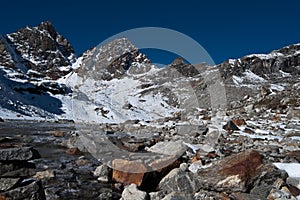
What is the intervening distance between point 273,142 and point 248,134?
325 cm

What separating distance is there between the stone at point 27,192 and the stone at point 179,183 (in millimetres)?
3173

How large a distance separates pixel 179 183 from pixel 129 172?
1864mm

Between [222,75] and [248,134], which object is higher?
[222,75]

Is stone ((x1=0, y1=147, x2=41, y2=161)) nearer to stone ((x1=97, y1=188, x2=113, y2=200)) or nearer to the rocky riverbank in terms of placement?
the rocky riverbank

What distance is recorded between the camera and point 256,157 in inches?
329

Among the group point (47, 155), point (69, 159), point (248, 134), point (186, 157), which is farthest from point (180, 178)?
point (248, 134)

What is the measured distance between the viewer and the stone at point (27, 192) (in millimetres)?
6547

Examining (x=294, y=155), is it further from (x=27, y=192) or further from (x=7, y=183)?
(x=7, y=183)

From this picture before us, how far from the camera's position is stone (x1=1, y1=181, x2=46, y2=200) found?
6547 millimetres

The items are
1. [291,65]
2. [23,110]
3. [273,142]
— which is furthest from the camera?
[291,65]

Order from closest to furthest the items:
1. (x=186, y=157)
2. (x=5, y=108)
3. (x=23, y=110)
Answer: (x=186, y=157), (x=5, y=108), (x=23, y=110)

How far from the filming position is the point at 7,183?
6867mm

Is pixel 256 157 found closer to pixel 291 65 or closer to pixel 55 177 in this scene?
pixel 55 177

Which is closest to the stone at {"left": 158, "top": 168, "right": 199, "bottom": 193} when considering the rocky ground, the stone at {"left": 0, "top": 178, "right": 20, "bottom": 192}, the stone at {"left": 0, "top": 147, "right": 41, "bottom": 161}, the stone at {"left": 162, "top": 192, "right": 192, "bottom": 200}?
the rocky ground
